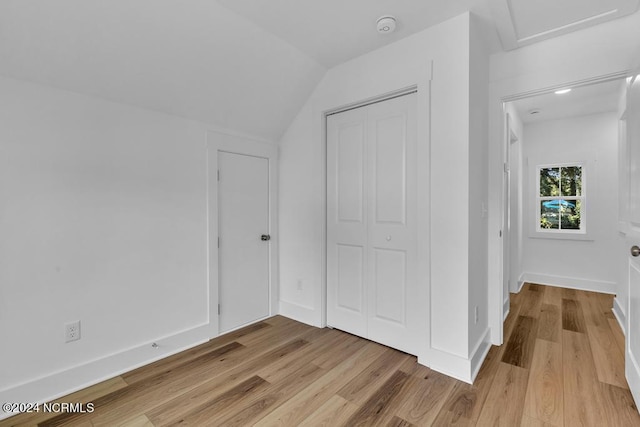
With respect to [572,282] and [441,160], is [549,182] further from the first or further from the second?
[441,160]

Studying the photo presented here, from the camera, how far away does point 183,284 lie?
2508 millimetres

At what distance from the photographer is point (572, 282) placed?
4312mm

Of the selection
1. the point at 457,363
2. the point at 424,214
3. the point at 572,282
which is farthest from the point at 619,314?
the point at 424,214

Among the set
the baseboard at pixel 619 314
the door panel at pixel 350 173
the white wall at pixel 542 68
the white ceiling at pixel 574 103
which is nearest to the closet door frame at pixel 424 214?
the door panel at pixel 350 173

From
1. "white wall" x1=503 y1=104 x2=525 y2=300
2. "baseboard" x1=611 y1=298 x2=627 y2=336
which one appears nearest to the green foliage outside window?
"white wall" x1=503 y1=104 x2=525 y2=300

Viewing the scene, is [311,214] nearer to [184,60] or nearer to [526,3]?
[184,60]

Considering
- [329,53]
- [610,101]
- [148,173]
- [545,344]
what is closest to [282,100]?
[329,53]

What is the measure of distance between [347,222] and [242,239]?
107 centimetres

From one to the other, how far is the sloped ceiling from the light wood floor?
2.02 meters

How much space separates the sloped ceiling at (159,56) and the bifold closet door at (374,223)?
794mm

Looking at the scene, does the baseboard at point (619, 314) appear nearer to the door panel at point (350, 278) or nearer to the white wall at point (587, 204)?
the white wall at point (587, 204)

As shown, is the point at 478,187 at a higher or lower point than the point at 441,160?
lower

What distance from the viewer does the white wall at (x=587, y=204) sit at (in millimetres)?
4074

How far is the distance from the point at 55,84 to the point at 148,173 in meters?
0.75
